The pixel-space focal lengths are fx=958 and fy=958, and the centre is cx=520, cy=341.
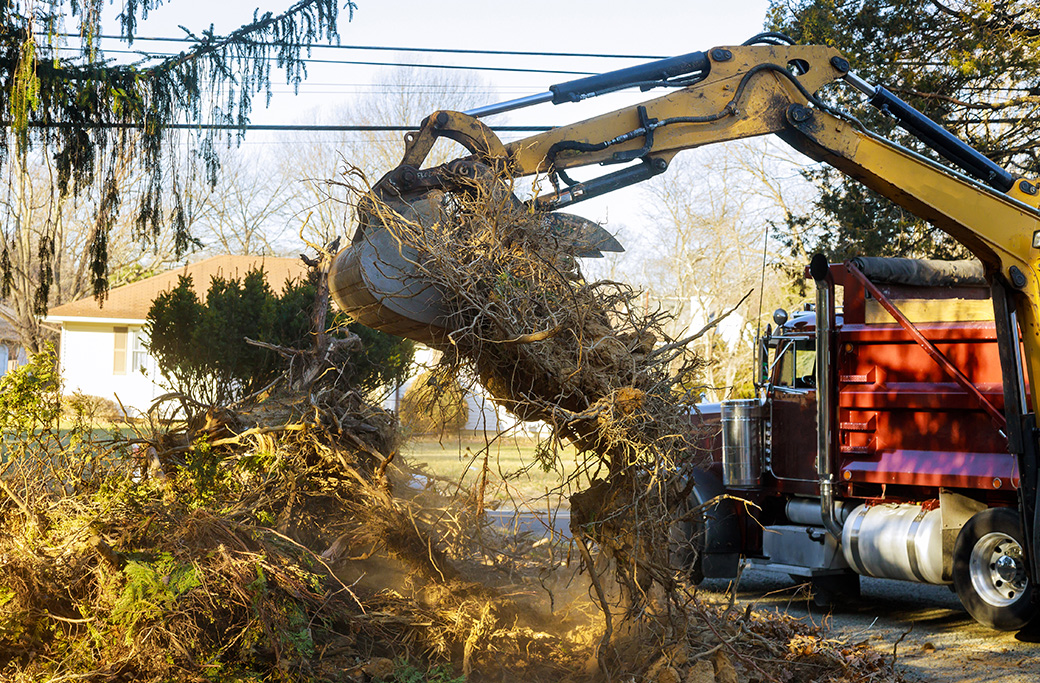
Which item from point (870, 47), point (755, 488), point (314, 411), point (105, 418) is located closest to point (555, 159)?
point (314, 411)

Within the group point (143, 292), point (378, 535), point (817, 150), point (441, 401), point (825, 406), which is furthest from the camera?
point (143, 292)

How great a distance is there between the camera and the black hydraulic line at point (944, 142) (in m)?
6.93

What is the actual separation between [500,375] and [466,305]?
460 mm

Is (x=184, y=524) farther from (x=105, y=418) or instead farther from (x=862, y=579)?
(x=862, y=579)

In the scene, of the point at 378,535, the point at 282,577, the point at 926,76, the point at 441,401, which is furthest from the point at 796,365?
the point at 926,76

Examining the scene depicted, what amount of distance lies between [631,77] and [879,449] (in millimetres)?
3964

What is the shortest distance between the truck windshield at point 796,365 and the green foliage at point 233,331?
237 inches

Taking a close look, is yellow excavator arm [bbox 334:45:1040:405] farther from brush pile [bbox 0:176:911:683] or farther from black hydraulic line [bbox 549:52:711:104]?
brush pile [bbox 0:176:911:683]

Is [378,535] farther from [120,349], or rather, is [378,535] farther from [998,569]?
[120,349]

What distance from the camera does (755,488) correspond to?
29.4 ft

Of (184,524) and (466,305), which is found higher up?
(466,305)

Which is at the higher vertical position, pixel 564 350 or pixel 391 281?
pixel 391 281

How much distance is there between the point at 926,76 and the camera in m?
14.3

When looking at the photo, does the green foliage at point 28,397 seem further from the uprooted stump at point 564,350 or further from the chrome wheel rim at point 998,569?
the chrome wheel rim at point 998,569
